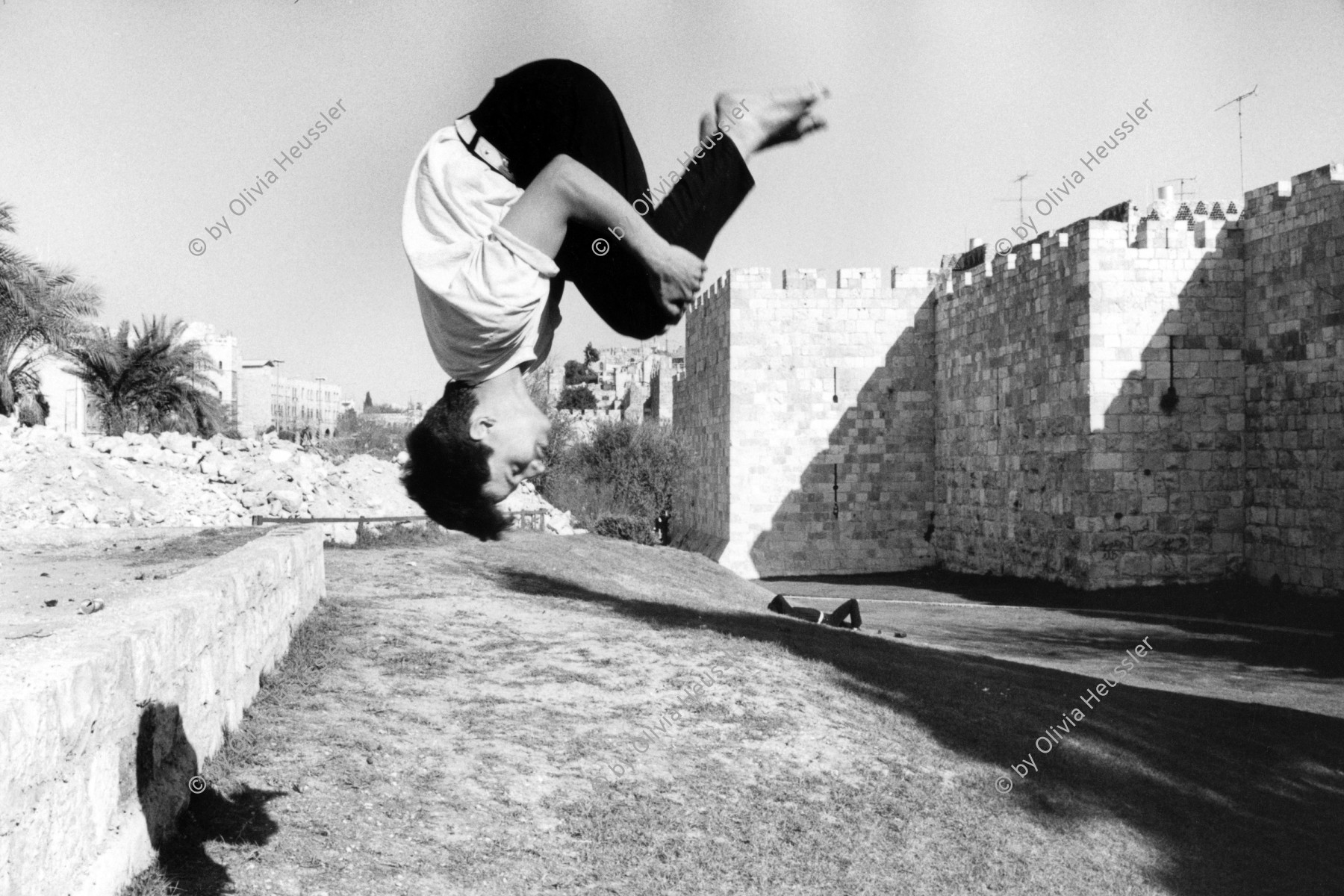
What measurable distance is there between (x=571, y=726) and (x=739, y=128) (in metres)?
8.80

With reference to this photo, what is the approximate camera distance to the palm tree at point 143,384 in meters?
16.3

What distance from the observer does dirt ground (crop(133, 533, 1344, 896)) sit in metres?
6.93

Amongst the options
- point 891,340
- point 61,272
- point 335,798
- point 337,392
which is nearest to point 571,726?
point 335,798

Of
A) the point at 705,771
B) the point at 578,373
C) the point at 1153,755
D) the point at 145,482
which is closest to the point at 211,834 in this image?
the point at 705,771

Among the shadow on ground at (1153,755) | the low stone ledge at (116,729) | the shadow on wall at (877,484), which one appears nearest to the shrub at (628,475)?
the shadow on ground at (1153,755)

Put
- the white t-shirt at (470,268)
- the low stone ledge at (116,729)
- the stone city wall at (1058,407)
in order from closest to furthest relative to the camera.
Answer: the white t-shirt at (470,268) → the low stone ledge at (116,729) → the stone city wall at (1058,407)

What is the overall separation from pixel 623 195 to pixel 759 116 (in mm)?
189

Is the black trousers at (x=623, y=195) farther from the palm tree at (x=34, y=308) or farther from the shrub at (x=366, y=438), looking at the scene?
the palm tree at (x=34, y=308)

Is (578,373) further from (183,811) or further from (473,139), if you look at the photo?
(183,811)

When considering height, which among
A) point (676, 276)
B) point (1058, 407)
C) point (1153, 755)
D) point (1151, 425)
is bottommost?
point (1153, 755)

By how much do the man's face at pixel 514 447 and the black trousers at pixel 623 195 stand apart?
143mm

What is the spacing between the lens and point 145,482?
20.6 meters

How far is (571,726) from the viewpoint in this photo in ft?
31.0

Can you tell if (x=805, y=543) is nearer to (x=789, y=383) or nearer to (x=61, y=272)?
(x=789, y=383)
